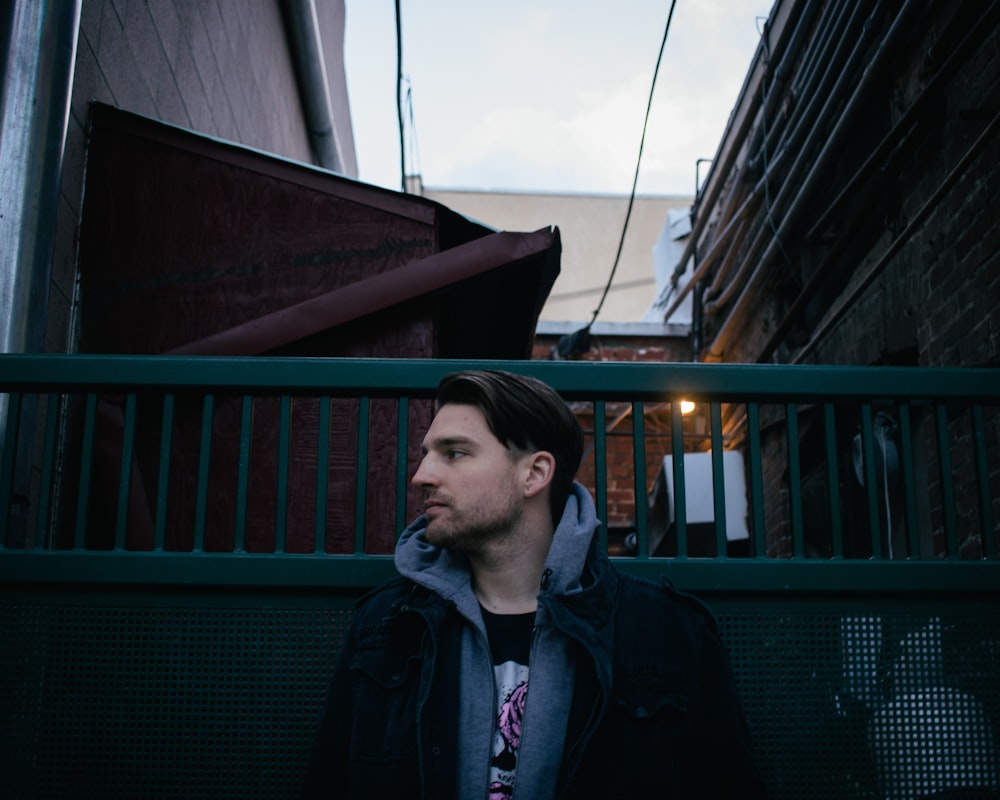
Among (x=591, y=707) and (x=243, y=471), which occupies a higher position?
(x=243, y=471)

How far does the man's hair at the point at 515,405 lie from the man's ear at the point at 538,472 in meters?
0.01

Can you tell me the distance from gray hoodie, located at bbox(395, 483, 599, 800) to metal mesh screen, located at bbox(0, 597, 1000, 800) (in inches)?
9.7

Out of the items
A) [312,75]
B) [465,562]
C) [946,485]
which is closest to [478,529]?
[465,562]

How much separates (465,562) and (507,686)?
291 millimetres

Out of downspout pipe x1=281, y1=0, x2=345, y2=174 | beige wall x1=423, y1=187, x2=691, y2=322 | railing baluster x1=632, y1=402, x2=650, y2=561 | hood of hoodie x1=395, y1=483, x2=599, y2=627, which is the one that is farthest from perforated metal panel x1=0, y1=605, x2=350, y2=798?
beige wall x1=423, y1=187, x2=691, y2=322

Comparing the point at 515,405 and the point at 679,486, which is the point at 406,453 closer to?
the point at 515,405

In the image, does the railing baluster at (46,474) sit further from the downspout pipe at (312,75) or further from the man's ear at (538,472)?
the downspout pipe at (312,75)

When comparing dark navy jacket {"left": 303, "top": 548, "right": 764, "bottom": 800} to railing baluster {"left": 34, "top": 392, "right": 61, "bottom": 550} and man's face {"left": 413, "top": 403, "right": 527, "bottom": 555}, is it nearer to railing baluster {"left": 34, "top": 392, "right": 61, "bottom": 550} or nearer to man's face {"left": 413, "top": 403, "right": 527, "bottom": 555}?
man's face {"left": 413, "top": 403, "right": 527, "bottom": 555}

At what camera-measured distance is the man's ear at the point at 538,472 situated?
6.52 feet

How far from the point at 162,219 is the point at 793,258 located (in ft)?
18.2

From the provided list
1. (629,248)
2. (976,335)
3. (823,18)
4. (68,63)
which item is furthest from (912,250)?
(629,248)

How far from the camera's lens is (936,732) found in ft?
5.64

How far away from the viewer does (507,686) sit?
172 cm

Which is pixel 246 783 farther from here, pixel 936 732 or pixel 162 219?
pixel 162 219
